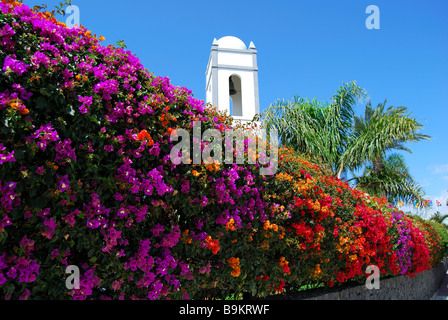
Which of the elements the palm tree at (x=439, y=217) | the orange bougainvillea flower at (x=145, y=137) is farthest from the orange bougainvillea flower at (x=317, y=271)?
the palm tree at (x=439, y=217)

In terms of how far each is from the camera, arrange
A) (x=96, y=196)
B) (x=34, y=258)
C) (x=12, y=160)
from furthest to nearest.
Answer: (x=96, y=196)
(x=34, y=258)
(x=12, y=160)

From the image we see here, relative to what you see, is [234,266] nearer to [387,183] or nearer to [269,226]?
[269,226]

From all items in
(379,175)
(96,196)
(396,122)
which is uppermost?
(396,122)

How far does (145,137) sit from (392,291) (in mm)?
7107

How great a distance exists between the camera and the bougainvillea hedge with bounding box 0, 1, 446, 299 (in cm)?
243

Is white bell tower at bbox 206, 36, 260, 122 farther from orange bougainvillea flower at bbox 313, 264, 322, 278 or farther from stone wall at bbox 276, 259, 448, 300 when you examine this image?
orange bougainvillea flower at bbox 313, 264, 322, 278

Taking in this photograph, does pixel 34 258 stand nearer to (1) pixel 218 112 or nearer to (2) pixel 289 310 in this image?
(1) pixel 218 112

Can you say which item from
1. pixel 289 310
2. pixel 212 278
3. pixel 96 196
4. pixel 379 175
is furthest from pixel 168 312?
pixel 379 175

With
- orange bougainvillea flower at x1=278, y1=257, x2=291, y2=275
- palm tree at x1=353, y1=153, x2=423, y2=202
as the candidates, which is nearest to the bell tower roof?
palm tree at x1=353, y1=153, x2=423, y2=202

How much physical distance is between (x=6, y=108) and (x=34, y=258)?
0.95m

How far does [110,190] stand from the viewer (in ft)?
9.25

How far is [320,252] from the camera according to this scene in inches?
195

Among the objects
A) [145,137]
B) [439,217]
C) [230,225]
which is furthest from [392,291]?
[439,217]

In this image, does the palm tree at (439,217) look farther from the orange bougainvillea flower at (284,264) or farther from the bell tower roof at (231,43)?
the orange bougainvillea flower at (284,264)
